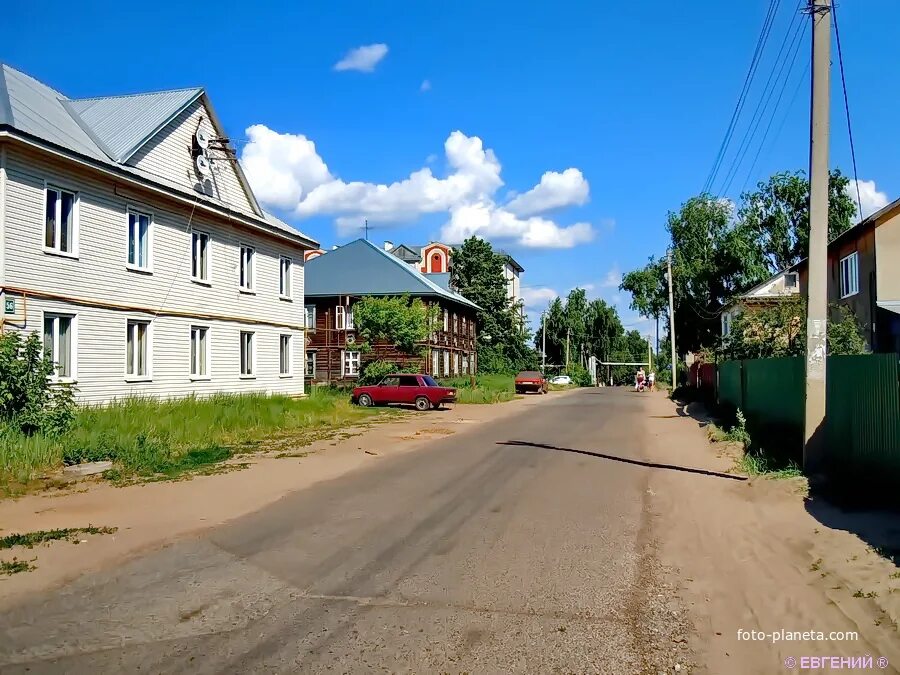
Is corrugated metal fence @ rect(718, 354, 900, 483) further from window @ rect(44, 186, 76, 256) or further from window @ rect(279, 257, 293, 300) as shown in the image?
window @ rect(279, 257, 293, 300)

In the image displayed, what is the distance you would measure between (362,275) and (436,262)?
30.3 metres

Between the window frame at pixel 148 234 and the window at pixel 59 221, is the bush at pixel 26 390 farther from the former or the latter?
the window frame at pixel 148 234

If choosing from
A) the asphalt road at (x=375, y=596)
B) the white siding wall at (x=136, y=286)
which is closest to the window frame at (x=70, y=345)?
the white siding wall at (x=136, y=286)

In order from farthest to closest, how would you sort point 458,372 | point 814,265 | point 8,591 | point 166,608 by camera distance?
point 458,372 → point 814,265 → point 8,591 → point 166,608

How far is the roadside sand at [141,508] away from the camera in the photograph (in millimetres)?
7027

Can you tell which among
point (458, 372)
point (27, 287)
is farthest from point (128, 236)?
point (458, 372)

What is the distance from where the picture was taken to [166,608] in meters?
5.72

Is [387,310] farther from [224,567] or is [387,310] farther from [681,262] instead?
[681,262]

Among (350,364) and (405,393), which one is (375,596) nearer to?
(405,393)

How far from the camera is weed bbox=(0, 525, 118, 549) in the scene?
7633 millimetres

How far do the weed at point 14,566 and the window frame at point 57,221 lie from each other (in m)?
11.1

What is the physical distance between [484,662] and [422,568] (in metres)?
2.23

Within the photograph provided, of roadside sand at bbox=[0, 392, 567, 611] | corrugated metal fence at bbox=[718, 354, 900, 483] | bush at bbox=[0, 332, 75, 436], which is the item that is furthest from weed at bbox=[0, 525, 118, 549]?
corrugated metal fence at bbox=[718, 354, 900, 483]

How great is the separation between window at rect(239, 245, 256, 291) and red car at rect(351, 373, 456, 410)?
8672 mm
